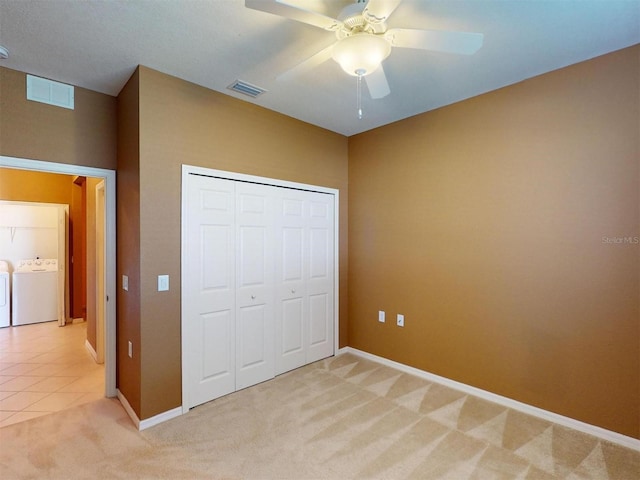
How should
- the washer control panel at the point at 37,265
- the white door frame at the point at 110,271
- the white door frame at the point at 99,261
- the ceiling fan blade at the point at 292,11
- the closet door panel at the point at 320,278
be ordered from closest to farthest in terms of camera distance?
the ceiling fan blade at the point at 292,11 < the white door frame at the point at 110,271 < the white door frame at the point at 99,261 < the closet door panel at the point at 320,278 < the washer control panel at the point at 37,265

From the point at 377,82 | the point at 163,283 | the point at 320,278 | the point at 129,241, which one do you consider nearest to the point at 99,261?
the point at 129,241

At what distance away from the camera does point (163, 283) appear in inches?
97.3

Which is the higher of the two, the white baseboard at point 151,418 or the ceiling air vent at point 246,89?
the ceiling air vent at point 246,89

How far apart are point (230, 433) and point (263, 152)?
241cm

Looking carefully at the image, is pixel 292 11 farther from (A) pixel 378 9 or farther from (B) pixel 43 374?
(B) pixel 43 374

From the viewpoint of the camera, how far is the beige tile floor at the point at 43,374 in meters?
2.69

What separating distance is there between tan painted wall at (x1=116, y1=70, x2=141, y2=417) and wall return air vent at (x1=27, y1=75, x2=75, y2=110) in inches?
A: 13.9

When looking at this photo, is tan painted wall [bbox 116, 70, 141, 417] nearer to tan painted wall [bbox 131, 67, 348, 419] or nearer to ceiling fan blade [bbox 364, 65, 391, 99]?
tan painted wall [bbox 131, 67, 348, 419]

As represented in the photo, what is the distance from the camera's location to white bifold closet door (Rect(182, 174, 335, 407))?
267 cm

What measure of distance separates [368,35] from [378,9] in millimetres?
123

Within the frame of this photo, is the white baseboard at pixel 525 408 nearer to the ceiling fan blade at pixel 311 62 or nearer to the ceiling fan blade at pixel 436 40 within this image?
the ceiling fan blade at pixel 436 40

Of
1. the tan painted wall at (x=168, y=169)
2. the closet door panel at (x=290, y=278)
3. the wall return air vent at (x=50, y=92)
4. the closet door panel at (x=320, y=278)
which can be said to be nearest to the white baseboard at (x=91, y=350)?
the tan painted wall at (x=168, y=169)

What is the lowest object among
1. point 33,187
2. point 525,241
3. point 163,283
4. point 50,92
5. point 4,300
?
point 4,300

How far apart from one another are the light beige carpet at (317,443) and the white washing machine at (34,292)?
373cm
